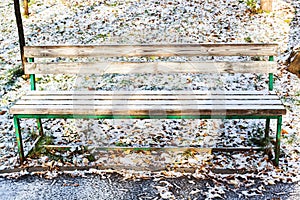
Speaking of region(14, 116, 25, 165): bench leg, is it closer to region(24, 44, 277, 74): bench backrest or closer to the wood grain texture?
the wood grain texture

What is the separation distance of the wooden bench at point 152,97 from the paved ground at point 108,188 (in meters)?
0.38

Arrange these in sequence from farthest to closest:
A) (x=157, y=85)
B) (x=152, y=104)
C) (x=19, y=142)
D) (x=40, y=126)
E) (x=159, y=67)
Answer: (x=157, y=85) < (x=40, y=126) < (x=159, y=67) < (x=19, y=142) < (x=152, y=104)

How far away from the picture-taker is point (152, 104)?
362 cm

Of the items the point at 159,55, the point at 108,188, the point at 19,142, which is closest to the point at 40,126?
the point at 19,142

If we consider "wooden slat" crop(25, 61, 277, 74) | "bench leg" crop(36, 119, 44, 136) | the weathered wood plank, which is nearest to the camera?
the weathered wood plank

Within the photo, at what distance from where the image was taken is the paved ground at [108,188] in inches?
131

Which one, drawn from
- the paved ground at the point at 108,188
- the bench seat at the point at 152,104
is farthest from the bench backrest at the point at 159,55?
the paved ground at the point at 108,188

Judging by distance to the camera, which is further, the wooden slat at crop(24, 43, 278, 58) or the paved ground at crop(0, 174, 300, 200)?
the wooden slat at crop(24, 43, 278, 58)

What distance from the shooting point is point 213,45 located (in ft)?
13.3

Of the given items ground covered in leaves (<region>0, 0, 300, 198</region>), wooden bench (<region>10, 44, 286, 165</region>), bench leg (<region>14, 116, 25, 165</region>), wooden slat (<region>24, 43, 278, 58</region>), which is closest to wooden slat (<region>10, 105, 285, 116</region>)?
wooden bench (<region>10, 44, 286, 165</region>)

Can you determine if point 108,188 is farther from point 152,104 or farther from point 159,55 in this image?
point 159,55

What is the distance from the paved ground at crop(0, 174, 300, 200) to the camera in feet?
10.9

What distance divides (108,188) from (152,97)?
942mm

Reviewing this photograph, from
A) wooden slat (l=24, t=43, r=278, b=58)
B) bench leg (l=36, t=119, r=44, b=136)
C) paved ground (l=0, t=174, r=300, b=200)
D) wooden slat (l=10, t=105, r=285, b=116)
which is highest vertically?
wooden slat (l=24, t=43, r=278, b=58)
